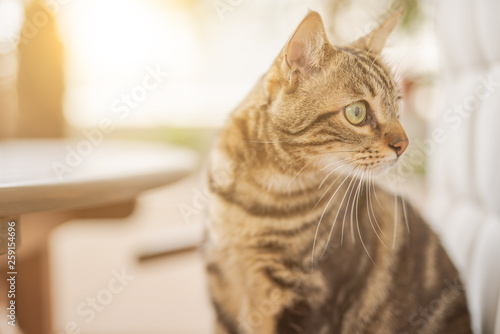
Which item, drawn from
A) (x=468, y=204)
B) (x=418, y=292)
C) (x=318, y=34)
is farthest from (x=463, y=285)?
(x=318, y=34)

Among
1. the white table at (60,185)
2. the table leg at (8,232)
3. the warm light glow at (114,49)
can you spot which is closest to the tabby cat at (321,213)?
the white table at (60,185)

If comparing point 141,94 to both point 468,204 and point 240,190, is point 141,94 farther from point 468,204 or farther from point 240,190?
point 468,204

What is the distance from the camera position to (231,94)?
76cm

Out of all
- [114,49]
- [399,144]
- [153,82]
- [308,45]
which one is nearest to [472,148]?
[399,144]

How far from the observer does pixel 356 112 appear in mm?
610

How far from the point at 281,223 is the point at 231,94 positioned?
279 mm

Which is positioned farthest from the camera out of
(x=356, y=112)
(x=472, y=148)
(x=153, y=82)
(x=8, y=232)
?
(x=153, y=82)

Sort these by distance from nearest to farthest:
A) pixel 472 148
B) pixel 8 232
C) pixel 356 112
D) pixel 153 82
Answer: pixel 8 232, pixel 356 112, pixel 472 148, pixel 153 82

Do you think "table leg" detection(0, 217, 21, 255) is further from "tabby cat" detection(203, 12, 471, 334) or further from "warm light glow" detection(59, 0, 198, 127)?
"warm light glow" detection(59, 0, 198, 127)

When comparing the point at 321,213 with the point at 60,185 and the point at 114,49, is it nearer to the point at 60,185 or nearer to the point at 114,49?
the point at 60,185

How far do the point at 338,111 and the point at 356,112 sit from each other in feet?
0.09

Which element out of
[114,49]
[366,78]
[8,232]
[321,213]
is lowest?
[8,232]

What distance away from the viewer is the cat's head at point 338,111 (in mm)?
601

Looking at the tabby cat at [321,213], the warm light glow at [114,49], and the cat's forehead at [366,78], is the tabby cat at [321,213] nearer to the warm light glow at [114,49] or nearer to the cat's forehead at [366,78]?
the cat's forehead at [366,78]
